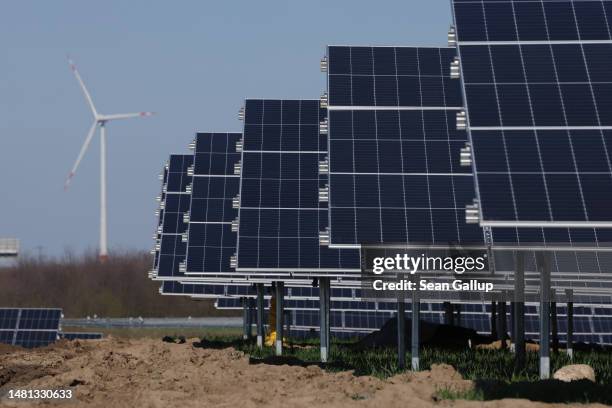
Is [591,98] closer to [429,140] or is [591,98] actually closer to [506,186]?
[506,186]

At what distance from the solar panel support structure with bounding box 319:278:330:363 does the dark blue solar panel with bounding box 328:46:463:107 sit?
4.78m

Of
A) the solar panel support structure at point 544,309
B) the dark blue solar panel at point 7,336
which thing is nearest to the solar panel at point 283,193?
the solar panel support structure at point 544,309

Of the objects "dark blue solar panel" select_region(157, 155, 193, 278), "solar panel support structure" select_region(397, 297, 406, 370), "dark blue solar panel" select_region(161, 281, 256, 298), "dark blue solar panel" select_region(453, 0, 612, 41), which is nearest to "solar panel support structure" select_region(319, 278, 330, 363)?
"solar panel support structure" select_region(397, 297, 406, 370)

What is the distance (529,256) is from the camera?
28.5 metres

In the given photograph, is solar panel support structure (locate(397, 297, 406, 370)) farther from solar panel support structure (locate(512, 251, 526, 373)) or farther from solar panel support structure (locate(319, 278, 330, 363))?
solar panel support structure (locate(319, 278, 330, 363))

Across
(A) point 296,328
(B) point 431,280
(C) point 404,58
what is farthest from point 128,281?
(B) point 431,280

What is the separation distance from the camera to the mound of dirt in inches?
1671

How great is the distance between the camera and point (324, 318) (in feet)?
120

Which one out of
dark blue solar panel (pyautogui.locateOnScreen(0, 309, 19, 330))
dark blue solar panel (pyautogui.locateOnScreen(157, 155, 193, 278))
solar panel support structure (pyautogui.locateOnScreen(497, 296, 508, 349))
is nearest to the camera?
solar panel support structure (pyautogui.locateOnScreen(497, 296, 508, 349))

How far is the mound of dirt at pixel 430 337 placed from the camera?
42438 millimetres

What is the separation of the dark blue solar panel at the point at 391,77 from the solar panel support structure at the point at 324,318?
478cm

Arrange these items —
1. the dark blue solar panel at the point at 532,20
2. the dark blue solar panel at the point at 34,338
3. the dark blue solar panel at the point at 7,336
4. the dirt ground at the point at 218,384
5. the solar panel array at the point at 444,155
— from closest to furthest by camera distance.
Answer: the dirt ground at the point at 218,384 < the solar panel array at the point at 444,155 < the dark blue solar panel at the point at 532,20 < the dark blue solar panel at the point at 34,338 < the dark blue solar panel at the point at 7,336

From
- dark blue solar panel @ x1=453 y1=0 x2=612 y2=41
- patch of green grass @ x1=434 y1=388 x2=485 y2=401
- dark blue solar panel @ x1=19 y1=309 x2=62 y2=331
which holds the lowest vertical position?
patch of green grass @ x1=434 y1=388 x2=485 y2=401

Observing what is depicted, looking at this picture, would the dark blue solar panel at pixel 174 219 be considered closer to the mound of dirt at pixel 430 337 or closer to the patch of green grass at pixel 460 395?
the mound of dirt at pixel 430 337
